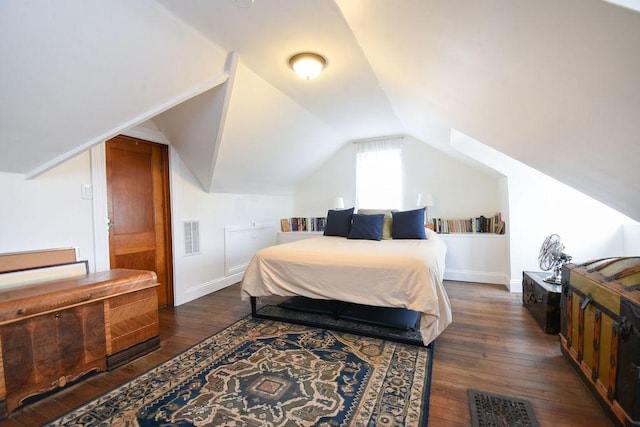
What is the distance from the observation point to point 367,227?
352 centimetres

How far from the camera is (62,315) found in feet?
5.51

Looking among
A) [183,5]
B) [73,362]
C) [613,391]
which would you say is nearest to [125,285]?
[73,362]

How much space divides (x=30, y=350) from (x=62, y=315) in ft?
0.66

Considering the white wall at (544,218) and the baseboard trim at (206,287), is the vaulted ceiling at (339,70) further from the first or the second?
the baseboard trim at (206,287)

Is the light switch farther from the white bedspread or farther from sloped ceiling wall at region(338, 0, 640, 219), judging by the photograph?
sloped ceiling wall at region(338, 0, 640, 219)

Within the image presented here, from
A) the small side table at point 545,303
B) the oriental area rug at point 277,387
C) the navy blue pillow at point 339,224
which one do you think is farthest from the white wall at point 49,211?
the small side table at point 545,303

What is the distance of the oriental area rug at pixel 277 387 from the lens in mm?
1440

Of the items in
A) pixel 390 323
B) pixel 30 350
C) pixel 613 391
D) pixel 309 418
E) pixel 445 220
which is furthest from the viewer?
pixel 445 220

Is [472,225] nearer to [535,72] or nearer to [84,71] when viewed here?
[535,72]

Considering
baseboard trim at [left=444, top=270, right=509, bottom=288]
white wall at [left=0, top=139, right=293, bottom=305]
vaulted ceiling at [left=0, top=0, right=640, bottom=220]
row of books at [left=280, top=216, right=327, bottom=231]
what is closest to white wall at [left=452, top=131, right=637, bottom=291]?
baseboard trim at [left=444, top=270, right=509, bottom=288]

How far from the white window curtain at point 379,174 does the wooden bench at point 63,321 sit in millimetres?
3443

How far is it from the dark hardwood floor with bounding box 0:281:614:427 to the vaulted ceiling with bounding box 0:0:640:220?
1.11 metres

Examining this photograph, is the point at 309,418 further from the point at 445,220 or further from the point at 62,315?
the point at 445,220

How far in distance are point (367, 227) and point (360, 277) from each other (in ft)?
4.27
